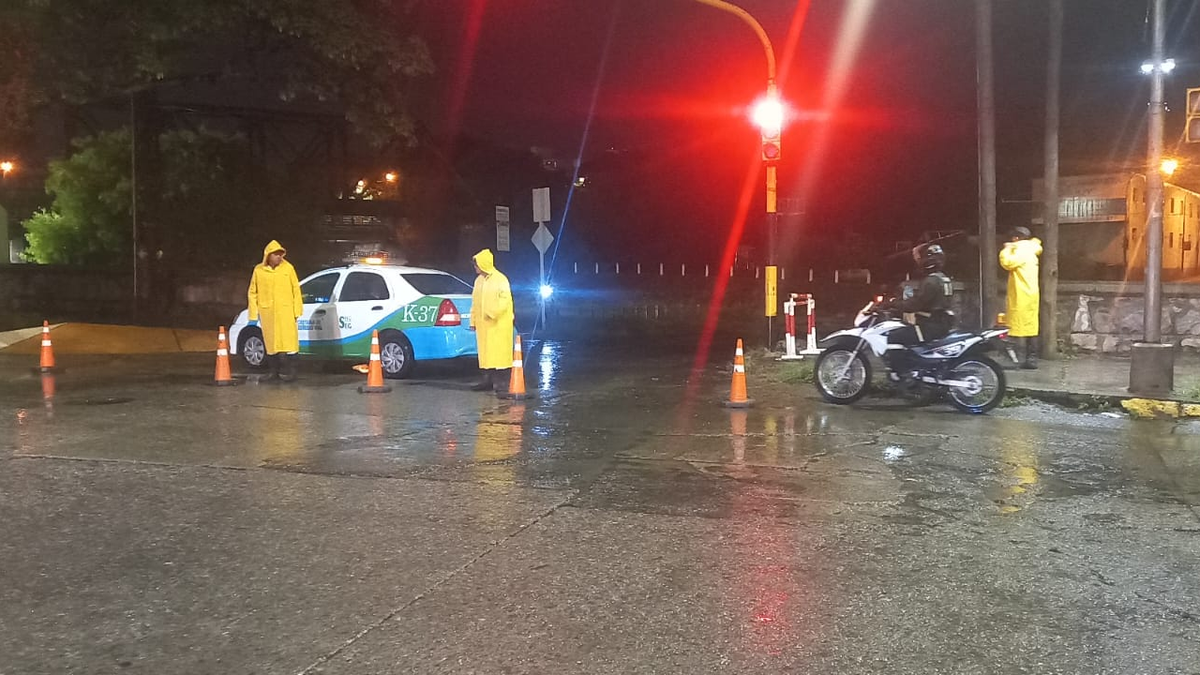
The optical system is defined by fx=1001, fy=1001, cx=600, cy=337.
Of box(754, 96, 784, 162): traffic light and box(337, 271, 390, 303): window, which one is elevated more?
box(754, 96, 784, 162): traffic light

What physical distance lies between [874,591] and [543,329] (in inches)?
709

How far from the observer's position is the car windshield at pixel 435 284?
1352 cm

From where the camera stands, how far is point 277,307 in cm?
1269

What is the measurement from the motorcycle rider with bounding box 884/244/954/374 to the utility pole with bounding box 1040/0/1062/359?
4.31 metres

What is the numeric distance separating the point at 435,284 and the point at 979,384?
7.19m

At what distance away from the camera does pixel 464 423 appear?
978cm

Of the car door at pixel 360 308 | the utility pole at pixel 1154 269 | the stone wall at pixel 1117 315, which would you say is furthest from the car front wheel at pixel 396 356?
the stone wall at pixel 1117 315

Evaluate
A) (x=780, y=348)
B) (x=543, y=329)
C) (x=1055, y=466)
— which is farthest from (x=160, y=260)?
(x=1055, y=466)

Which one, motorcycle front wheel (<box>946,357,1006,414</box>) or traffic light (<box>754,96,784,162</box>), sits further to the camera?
traffic light (<box>754,96,784,162</box>)

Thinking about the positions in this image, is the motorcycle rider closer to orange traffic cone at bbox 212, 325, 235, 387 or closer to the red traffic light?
the red traffic light

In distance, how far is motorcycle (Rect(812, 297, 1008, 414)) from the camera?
1014 centimetres

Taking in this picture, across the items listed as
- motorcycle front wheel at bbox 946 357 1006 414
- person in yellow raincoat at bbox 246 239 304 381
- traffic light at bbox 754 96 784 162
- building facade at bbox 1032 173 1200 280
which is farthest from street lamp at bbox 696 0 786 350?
building facade at bbox 1032 173 1200 280

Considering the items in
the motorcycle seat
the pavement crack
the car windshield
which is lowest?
the pavement crack

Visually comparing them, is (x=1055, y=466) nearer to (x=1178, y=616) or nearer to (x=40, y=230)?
(x=1178, y=616)
